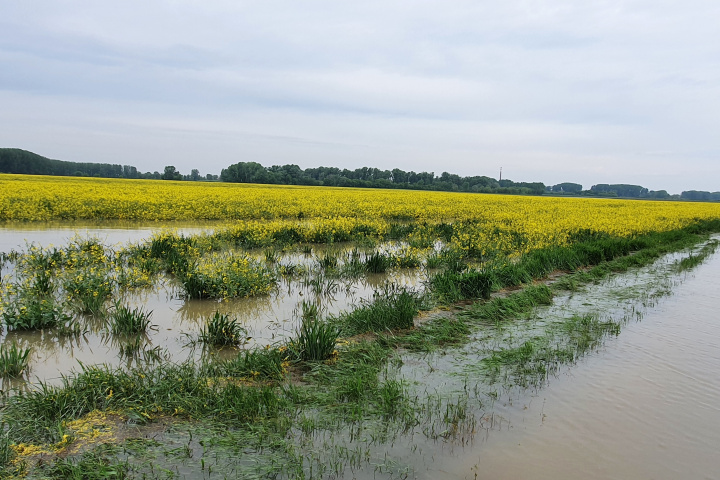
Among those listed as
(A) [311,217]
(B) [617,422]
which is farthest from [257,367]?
(A) [311,217]

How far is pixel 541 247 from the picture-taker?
1355cm

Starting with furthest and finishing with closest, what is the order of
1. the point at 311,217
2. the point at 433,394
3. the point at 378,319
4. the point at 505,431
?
the point at 311,217 < the point at 378,319 < the point at 433,394 < the point at 505,431

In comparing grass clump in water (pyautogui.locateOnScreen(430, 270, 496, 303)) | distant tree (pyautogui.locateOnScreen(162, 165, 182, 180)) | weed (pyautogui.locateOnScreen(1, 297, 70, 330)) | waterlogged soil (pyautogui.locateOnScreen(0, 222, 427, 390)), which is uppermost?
distant tree (pyautogui.locateOnScreen(162, 165, 182, 180))

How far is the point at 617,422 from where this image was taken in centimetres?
400

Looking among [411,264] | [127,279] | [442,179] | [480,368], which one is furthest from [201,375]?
[442,179]

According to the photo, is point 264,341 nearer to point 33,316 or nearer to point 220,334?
point 220,334

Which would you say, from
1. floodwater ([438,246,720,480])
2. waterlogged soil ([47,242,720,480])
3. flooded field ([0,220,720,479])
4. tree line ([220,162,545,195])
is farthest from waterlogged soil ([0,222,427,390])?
tree line ([220,162,545,195])

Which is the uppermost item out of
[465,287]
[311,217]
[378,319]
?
[311,217]

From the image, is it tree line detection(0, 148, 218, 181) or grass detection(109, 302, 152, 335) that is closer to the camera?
grass detection(109, 302, 152, 335)

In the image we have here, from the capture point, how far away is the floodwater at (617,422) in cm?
333

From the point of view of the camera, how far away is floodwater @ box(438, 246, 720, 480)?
333 cm

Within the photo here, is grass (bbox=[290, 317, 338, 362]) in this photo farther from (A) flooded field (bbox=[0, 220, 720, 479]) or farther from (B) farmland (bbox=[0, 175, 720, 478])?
(A) flooded field (bbox=[0, 220, 720, 479])

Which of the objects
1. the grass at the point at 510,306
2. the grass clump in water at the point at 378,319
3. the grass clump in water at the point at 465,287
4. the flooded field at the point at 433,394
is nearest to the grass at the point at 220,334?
the flooded field at the point at 433,394

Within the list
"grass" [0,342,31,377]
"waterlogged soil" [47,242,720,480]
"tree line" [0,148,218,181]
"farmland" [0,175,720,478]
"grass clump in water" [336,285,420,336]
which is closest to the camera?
"waterlogged soil" [47,242,720,480]
